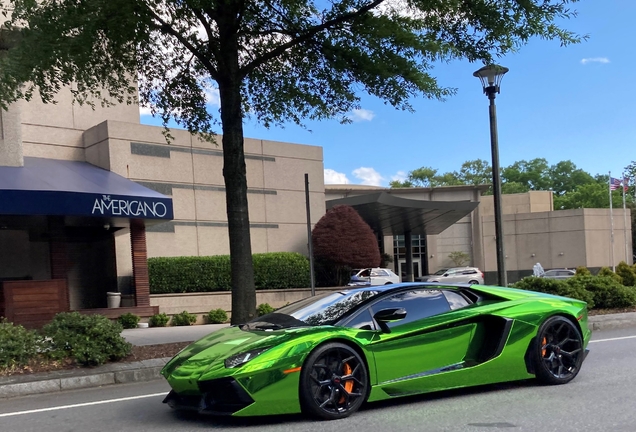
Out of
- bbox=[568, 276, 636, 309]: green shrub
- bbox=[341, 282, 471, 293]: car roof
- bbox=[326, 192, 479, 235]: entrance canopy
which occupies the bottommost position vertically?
bbox=[568, 276, 636, 309]: green shrub

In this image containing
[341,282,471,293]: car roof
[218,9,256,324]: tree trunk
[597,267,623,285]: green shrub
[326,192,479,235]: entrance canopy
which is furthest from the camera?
[326,192,479,235]: entrance canopy

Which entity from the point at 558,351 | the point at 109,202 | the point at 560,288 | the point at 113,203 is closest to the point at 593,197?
the point at 560,288

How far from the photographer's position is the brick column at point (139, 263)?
19312 mm

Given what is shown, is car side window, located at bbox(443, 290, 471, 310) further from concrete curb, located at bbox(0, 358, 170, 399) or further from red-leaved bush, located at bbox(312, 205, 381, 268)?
red-leaved bush, located at bbox(312, 205, 381, 268)

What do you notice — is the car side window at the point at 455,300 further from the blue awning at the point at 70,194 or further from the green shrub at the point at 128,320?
the green shrub at the point at 128,320

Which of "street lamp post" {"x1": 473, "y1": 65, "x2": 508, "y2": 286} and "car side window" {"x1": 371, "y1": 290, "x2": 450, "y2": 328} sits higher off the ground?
"street lamp post" {"x1": 473, "y1": 65, "x2": 508, "y2": 286}

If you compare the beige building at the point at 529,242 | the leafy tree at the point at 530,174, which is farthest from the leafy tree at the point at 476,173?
the beige building at the point at 529,242

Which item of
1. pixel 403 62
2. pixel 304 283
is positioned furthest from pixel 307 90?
pixel 304 283

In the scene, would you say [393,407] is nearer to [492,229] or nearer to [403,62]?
[403,62]

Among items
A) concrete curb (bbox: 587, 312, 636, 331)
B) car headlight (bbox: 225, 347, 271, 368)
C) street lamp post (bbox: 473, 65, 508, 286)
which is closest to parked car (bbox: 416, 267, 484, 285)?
concrete curb (bbox: 587, 312, 636, 331)

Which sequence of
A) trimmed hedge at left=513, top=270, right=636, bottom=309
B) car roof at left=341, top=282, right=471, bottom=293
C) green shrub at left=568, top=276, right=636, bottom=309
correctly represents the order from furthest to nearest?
green shrub at left=568, top=276, right=636, bottom=309
trimmed hedge at left=513, top=270, right=636, bottom=309
car roof at left=341, top=282, right=471, bottom=293

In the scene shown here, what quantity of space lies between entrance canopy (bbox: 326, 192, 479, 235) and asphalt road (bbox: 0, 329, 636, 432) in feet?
83.0

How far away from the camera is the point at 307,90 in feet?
41.0

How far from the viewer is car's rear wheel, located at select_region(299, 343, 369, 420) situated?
5.29 meters
